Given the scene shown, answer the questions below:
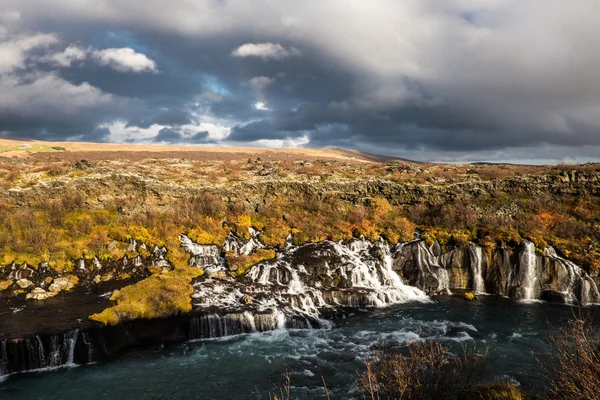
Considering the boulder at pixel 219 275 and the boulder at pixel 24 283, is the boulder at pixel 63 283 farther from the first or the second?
the boulder at pixel 219 275

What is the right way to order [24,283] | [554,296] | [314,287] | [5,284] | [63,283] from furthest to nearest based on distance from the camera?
[314,287]
[554,296]
[63,283]
[24,283]
[5,284]

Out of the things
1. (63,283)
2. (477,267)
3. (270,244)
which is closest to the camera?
(63,283)

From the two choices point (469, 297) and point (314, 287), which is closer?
point (314, 287)

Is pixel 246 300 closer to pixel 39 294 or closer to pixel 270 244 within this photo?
pixel 270 244

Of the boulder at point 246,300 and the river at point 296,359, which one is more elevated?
the boulder at point 246,300

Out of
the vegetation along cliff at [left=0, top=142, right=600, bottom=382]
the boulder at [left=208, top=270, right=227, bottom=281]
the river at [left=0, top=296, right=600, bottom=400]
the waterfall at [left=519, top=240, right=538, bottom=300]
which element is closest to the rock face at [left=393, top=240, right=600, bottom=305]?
the waterfall at [left=519, top=240, right=538, bottom=300]

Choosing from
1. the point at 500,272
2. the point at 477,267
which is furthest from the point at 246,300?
the point at 500,272

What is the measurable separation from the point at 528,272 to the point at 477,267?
5.16 metres

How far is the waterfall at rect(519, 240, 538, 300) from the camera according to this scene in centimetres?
3903

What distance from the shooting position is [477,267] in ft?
137

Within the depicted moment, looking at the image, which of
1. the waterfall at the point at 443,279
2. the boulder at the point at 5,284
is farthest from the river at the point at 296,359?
the boulder at the point at 5,284

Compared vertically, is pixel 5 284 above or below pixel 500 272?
below

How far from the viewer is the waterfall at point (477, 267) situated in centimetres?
4131

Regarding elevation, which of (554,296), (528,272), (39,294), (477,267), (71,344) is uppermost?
(528,272)
